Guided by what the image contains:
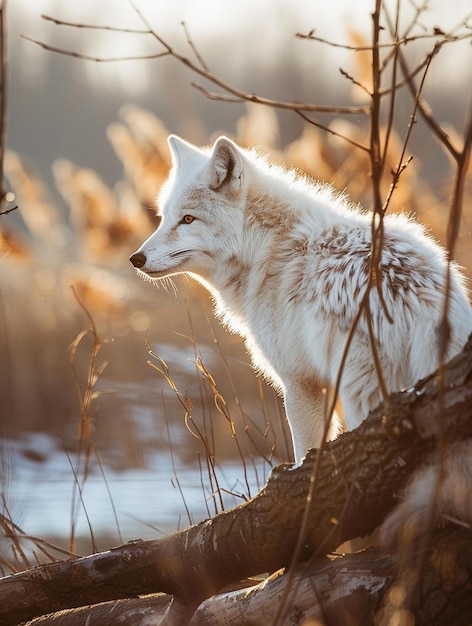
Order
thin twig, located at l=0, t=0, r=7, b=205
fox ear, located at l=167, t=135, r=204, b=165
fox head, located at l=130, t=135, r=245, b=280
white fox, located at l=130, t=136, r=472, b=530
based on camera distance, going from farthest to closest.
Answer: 1. fox ear, located at l=167, t=135, r=204, b=165
2. fox head, located at l=130, t=135, r=245, b=280
3. white fox, located at l=130, t=136, r=472, b=530
4. thin twig, located at l=0, t=0, r=7, b=205

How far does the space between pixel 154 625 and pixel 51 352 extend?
419 centimetres

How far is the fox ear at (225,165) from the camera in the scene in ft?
9.77

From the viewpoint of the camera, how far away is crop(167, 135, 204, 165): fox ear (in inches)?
131

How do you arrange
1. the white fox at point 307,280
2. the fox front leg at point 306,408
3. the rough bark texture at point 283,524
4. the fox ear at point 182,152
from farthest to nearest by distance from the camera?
the fox ear at point 182,152
the fox front leg at point 306,408
the white fox at point 307,280
the rough bark texture at point 283,524

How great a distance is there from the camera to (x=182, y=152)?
3.36 m

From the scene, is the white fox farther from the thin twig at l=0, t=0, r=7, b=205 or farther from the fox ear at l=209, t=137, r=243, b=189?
the thin twig at l=0, t=0, r=7, b=205

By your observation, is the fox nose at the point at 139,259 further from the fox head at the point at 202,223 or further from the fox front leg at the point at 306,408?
the fox front leg at the point at 306,408

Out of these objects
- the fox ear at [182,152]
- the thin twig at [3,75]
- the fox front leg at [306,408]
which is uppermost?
the fox ear at [182,152]

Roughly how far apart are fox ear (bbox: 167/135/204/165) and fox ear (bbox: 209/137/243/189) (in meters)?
0.27

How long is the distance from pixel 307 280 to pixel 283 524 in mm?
838

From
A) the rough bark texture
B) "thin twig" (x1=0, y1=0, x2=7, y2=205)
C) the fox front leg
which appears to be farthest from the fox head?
"thin twig" (x1=0, y1=0, x2=7, y2=205)

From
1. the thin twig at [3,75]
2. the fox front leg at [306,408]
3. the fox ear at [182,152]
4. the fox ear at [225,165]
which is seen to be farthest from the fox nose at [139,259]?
the thin twig at [3,75]

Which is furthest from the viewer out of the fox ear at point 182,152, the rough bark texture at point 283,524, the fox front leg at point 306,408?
the fox ear at point 182,152

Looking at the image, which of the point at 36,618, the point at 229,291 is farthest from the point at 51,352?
the point at 36,618
